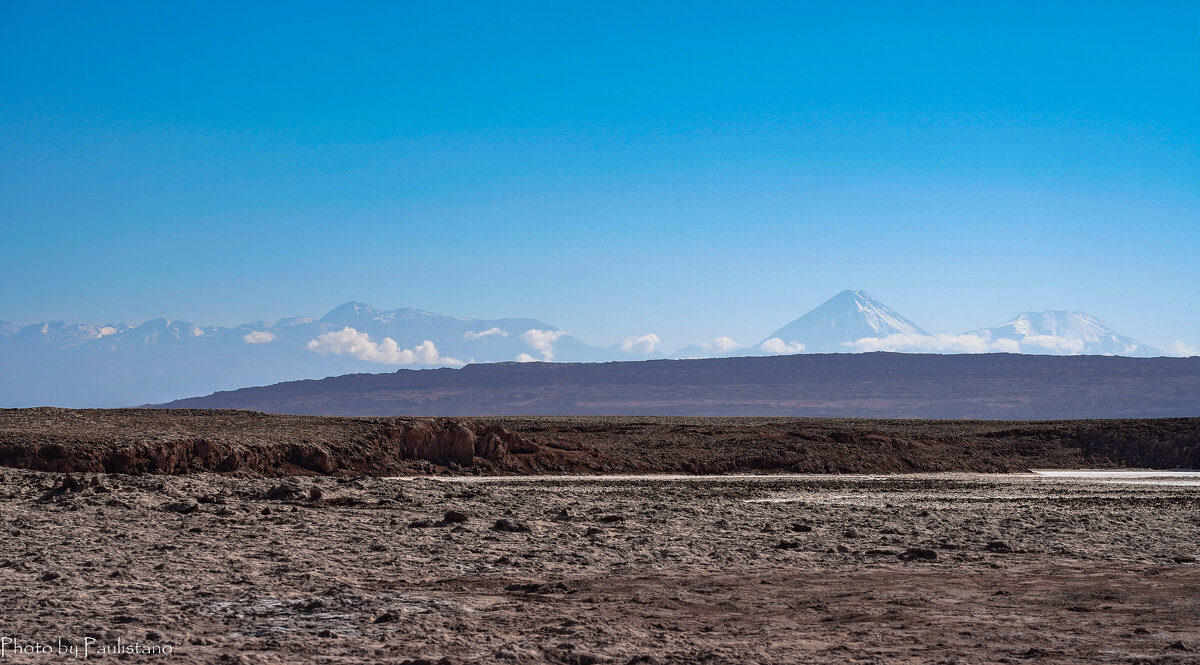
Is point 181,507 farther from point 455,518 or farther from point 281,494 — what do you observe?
point 455,518

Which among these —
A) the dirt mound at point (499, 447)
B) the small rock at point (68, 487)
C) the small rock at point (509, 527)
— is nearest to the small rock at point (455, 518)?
the small rock at point (509, 527)

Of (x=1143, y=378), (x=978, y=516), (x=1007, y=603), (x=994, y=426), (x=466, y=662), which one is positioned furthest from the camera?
(x=1143, y=378)

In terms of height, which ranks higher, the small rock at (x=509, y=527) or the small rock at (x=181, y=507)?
the small rock at (x=181, y=507)

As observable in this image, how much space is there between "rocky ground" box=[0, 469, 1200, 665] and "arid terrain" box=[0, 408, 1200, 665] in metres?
0.04

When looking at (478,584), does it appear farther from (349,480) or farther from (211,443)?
(211,443)

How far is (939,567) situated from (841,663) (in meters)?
5.55

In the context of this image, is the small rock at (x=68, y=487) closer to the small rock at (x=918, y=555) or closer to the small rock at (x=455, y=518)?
the small rock at (x=455, y=518)

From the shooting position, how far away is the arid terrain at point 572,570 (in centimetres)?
929

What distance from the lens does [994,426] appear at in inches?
2488

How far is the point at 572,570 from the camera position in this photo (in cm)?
1342

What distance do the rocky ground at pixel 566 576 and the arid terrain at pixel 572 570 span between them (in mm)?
44

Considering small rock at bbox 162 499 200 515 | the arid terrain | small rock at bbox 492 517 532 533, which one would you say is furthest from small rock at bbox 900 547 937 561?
small rock at bbox 162 499 200 515

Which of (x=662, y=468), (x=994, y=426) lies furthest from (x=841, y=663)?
(x=994, y=426)

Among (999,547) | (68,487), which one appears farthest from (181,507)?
(999,547)
